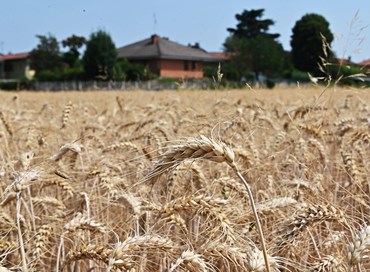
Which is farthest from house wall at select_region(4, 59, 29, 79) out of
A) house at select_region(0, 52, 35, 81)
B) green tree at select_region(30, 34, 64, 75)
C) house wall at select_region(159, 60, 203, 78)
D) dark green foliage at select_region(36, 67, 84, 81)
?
dark green foliage at select_region(36, 67, 84, 81)

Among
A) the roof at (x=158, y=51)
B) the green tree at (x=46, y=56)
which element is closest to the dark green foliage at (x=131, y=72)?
the roof at (x=158, y=51)

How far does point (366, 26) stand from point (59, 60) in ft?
182

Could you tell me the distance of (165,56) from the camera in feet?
169

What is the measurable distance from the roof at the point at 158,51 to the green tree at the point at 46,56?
19.8 feet

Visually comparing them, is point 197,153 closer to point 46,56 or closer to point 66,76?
point 66,76

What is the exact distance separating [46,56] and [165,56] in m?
11.9

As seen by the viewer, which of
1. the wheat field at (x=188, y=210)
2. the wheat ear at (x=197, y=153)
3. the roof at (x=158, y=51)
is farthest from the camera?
the roof at (x=158, y=51)

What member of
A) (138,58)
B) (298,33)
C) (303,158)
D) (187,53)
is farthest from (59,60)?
(303,158)

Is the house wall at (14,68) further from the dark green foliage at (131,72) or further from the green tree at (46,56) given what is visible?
the dark green foliage at (131,72)

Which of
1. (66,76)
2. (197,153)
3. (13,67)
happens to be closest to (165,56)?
(66,76)

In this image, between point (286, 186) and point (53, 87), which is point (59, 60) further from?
point (286, 186)

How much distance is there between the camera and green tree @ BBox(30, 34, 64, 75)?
2147 inches

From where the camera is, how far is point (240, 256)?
1.31m

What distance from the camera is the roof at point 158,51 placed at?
173ft
